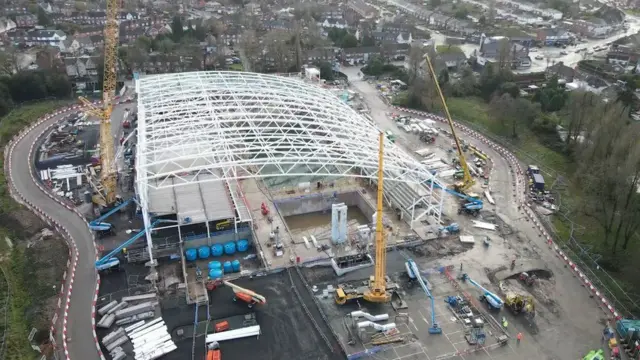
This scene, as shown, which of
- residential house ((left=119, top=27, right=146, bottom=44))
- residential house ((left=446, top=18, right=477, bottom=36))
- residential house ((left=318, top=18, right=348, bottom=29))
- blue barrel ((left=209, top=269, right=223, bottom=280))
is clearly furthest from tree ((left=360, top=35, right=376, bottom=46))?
blue barrel ((left=209, top=269, right=223, bottom=280))

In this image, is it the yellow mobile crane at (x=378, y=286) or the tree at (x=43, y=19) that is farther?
the tree at (x=43, y=19)

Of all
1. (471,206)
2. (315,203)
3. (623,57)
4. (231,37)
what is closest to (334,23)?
(231,37)

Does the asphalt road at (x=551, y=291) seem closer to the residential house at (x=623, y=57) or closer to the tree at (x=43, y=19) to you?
the residential house at (x=623, y=57)

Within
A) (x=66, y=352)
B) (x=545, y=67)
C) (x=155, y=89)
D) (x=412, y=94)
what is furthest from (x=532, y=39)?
(x=66, y=352)

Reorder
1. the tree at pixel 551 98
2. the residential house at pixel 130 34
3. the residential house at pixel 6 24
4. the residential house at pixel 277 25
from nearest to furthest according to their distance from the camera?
the tree at pixel 551 98
the residential house at pixel 130 34
the residential house at pixel 6 24
the residential house at pixel 277 25

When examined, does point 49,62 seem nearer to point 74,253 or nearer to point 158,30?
point 158,30

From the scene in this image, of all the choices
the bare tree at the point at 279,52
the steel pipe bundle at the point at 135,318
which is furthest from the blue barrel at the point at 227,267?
the bare tree at the point at 279,52

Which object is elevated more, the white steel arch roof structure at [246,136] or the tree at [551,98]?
the white steel arch roof structure at [246,136]

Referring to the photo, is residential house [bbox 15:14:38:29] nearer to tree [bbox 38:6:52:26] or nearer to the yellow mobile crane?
tree [bbox 38:6:52:26]
